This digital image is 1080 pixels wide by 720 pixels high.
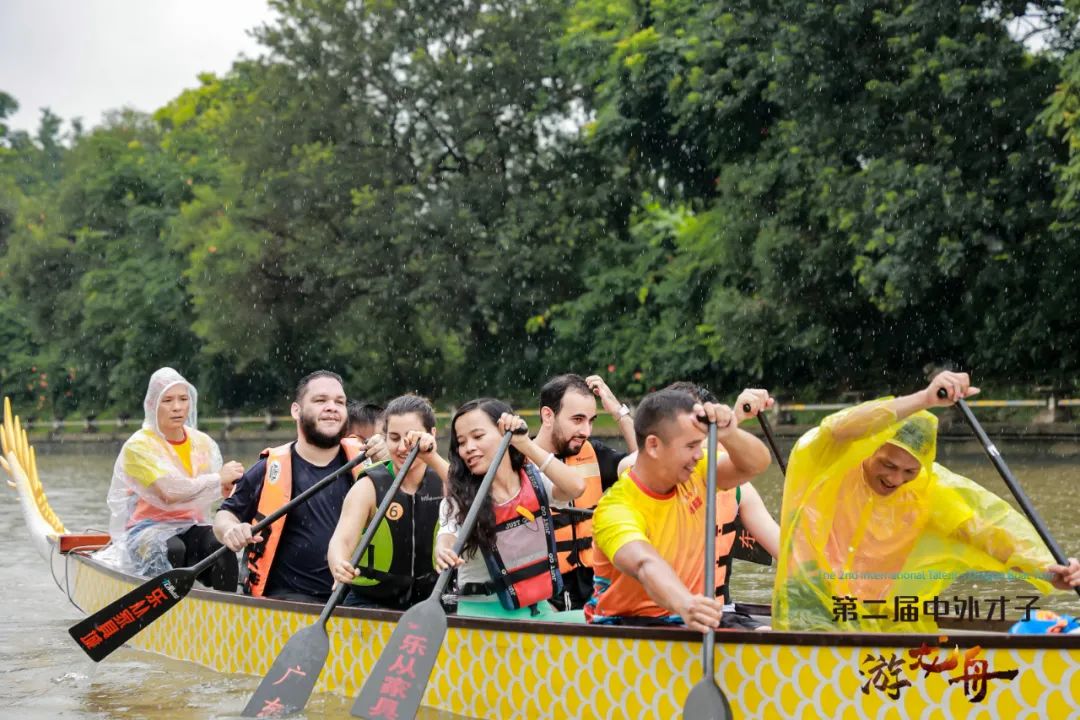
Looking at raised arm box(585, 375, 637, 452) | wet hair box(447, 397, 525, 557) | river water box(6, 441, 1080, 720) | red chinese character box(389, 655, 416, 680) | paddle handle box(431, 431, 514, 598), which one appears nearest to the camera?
red chinese character box(389, 655, 416, 680)

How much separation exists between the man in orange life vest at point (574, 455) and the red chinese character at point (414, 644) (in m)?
0.99

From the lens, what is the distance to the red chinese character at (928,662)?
4836 mm

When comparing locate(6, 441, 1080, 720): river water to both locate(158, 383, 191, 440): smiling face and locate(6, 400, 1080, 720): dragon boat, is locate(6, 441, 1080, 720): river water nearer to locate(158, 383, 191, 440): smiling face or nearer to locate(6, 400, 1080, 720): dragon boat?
locate(6, 400, 1080, 720): dragon boat

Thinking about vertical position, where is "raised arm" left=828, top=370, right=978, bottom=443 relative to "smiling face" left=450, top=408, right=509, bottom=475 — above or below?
above

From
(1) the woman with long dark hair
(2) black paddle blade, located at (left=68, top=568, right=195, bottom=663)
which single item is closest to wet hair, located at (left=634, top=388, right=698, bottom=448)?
(1) the woman with long dark hair

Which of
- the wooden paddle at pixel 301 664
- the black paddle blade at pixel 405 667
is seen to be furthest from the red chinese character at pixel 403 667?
the wooden paddle at pixel 301 664

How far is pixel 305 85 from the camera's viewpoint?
32656 mm

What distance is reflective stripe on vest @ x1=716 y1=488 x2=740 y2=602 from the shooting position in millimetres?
5695

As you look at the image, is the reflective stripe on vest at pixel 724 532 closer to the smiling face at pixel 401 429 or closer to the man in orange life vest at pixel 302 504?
the smiling face at pixel 401 429

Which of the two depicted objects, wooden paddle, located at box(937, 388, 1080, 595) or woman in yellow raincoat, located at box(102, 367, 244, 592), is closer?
wooden paddle, located at box(937, 388, 1080, 595)

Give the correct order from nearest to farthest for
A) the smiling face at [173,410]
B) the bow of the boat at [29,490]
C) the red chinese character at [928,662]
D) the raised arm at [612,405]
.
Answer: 1. the red chinese character at [928,662]
2. the raised arm at [612,405]
3. the smiling face at [173,410]
4. the bow of the boat at [29,490]

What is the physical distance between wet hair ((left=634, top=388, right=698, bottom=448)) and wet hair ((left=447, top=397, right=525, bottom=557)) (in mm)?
1034

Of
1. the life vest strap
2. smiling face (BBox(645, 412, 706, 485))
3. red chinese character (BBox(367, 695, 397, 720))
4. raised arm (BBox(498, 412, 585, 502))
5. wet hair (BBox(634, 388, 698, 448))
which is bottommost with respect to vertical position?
red chinese character (BBox(367, 695, 397, 720))

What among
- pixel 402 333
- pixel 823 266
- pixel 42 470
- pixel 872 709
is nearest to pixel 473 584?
pixel 872 709
